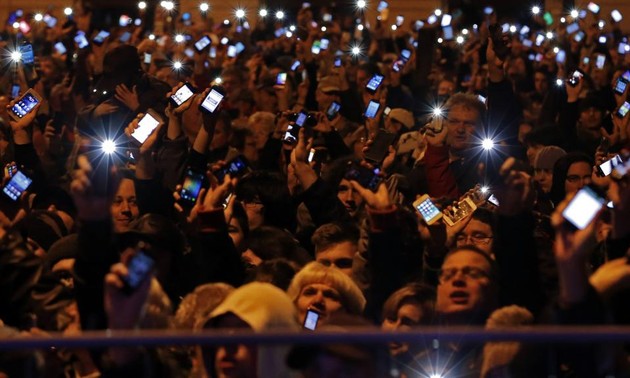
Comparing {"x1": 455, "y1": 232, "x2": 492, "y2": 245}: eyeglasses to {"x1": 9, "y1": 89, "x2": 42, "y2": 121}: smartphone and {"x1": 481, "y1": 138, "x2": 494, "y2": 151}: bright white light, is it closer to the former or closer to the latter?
{"x1": 481, "y1": 138, "x2": 494, "y2": 151}: bright white light

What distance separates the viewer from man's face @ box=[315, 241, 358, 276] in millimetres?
6625

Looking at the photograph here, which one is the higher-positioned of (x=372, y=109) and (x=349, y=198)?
(x=372, y=109)

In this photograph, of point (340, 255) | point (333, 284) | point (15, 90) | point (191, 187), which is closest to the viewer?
point (333, 284)

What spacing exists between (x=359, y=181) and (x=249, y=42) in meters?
12.3

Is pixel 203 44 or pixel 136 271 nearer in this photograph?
pixel 136 271

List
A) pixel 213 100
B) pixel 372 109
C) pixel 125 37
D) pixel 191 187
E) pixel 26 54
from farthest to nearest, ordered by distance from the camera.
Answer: pixel 125 37, pixel 26 54, pixel 372 109, pixel 213 100, pixel 191 187

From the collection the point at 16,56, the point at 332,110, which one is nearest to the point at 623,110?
the point at 332,110

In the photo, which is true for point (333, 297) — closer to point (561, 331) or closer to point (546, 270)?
point (546, 270)

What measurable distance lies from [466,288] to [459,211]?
1544mm

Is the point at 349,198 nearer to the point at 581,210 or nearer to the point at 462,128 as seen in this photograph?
the point at 462,128

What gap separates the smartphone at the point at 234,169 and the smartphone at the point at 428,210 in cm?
89

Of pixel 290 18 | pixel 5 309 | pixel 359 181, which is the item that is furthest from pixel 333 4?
pixel 5 309

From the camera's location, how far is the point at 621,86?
439 inches

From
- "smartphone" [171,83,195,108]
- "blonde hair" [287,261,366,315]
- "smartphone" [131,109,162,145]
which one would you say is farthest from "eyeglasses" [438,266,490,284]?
"smartphone" [171,83,195,108]
